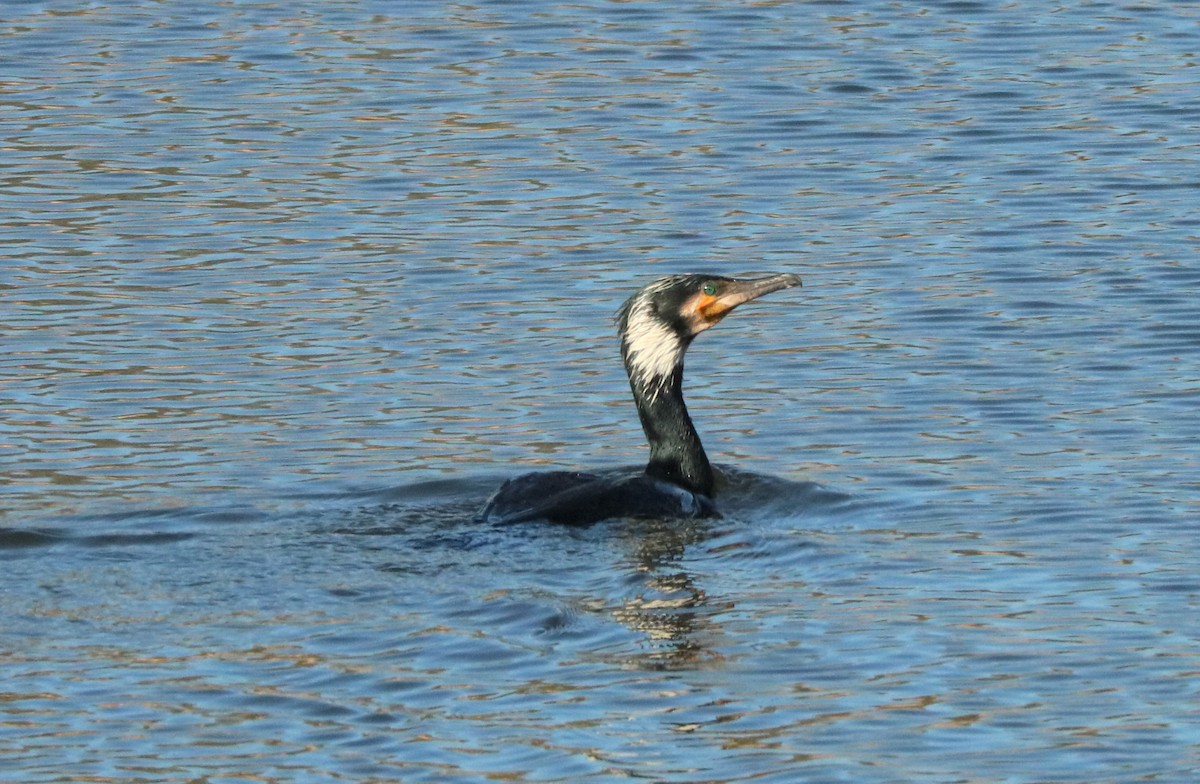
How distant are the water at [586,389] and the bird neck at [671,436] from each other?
23 cm

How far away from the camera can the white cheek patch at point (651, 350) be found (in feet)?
38.9

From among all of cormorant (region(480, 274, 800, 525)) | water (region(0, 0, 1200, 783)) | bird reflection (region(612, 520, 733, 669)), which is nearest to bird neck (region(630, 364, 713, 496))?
cormorant (region(480, 274, 800, 525))

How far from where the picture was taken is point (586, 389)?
13.5m

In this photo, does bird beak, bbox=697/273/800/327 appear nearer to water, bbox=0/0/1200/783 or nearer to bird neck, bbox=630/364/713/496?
bird neck, bbox=630/364/713/496

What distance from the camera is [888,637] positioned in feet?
30.1

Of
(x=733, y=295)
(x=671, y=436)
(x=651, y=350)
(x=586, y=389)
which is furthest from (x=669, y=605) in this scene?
(x=586, y=389)

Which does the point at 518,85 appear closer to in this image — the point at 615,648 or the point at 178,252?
the point at 178,252

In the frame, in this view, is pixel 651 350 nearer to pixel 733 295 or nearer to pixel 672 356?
pixel 672 356

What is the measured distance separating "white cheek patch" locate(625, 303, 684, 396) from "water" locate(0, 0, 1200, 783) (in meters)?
0.62

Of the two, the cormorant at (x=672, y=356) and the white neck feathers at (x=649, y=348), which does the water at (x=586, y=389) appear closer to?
the cormorant at (x=672, y=356)

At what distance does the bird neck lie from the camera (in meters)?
11.7

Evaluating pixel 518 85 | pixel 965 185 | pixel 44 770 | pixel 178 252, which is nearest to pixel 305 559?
pixel 44 770

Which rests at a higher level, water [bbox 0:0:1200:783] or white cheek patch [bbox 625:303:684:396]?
white cheek patch [bbox 625:303:684:396]

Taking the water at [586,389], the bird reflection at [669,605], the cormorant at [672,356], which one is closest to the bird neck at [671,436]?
the cormorant at [672,356]
